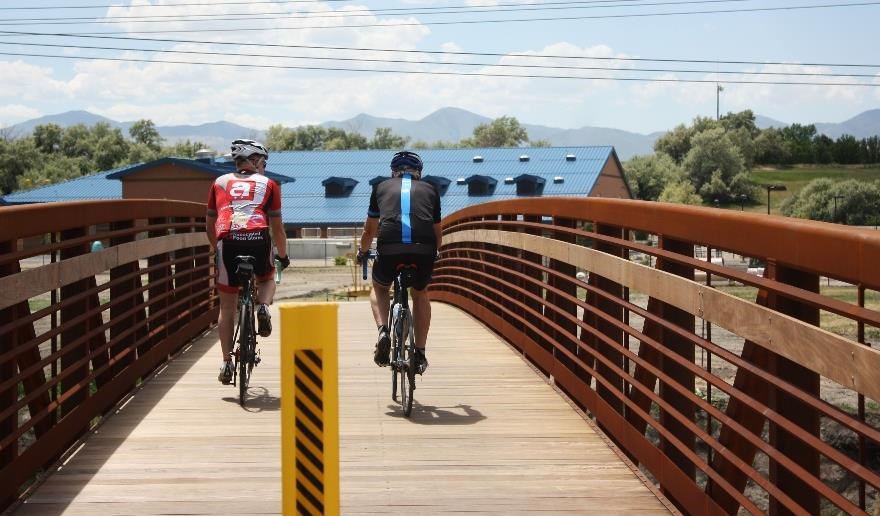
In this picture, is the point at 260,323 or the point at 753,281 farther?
the point at 260,323

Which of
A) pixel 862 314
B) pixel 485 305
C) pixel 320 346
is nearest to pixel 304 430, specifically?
pixel 320 346

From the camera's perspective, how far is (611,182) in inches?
3676

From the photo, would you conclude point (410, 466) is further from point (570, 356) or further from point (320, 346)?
point (320, 346)

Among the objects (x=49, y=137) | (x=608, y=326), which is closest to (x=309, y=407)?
(x=608, y=326)

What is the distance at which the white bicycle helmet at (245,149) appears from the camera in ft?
30.0

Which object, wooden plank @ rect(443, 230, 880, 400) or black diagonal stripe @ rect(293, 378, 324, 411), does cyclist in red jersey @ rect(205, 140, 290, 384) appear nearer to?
wooden plank @ rect(443, 230, 880, 400)

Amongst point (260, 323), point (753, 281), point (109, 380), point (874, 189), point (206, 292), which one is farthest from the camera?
point (874, 189)

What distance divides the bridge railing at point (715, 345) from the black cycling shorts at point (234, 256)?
6.74ft

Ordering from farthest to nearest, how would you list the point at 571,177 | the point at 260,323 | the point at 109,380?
the point at 571,177, the point at 260,323, the point at 109,380

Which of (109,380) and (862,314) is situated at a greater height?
(862,314)

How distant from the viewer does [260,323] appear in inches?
368

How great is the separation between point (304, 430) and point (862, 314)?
1.62 m

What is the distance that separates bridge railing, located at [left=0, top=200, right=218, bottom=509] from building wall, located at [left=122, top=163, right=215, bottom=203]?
6518cm

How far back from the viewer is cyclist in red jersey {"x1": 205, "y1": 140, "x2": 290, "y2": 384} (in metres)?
8.91
